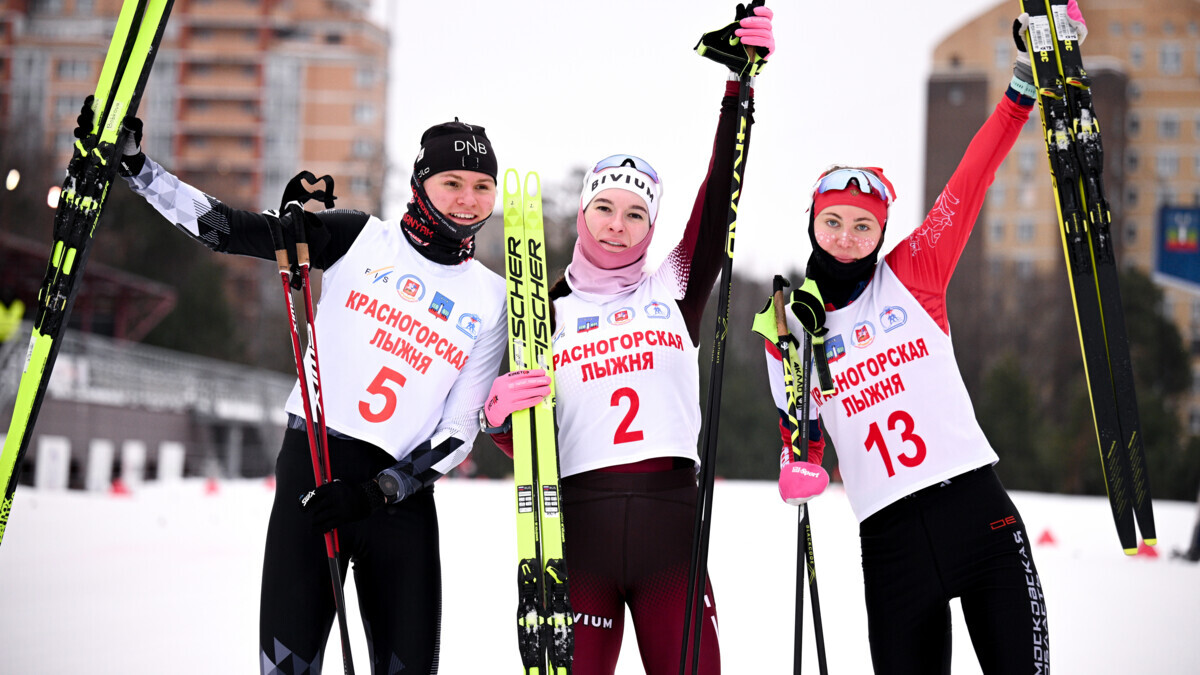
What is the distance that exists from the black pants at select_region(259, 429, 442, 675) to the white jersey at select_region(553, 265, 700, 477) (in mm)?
453

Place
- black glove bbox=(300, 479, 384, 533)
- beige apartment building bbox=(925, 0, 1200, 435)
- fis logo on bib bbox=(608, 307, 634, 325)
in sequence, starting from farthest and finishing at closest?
beige apartment building bbox=(925, 0, 1200, 435), fis logo on bib bbox=(608, 307, 634, 325), black glove bbox=(300, 479, 384, 533)

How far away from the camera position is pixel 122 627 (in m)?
5.45

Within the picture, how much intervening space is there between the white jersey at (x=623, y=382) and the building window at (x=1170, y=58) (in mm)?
39953

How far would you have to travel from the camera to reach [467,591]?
21.4ft

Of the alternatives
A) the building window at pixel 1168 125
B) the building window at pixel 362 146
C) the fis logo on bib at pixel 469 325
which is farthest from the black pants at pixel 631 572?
the building window at pixel 362 146

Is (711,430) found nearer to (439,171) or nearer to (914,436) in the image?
(914,436)

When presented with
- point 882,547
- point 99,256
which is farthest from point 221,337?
point 882,547

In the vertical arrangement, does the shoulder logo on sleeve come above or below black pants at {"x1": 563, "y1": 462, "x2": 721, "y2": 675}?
above

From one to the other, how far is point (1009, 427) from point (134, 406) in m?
18.5

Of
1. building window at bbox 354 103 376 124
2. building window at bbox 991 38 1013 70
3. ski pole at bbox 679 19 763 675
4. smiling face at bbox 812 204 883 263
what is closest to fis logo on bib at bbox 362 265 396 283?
ski pole at bbox 679 19 763 675

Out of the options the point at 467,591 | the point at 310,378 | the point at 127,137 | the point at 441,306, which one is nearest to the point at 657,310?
the point at 441,306

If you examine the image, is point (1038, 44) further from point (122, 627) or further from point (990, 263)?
point (990, 263)

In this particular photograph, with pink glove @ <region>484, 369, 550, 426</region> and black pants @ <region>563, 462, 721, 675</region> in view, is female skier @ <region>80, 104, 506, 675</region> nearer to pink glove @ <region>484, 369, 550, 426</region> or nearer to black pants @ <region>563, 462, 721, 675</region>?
pink glove @ <region>484, 369, 550, 426</region>

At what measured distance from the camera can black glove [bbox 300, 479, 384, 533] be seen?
96.5 inches
